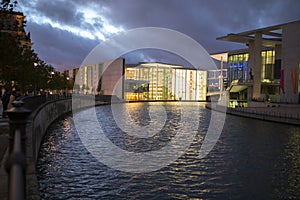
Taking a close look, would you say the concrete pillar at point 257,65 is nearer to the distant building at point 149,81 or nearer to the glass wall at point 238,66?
the glass wall at point 238,66

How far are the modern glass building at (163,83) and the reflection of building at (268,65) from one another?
2391 cm

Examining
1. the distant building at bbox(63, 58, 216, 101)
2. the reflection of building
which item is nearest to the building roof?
the reflection of building

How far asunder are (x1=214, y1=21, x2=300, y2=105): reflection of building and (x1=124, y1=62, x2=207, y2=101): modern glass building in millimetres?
23906

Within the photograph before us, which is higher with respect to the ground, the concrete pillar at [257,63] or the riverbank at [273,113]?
the concrete pillar at [257,63]

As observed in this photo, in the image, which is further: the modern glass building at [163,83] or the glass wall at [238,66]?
the modern glass building at [163,83]

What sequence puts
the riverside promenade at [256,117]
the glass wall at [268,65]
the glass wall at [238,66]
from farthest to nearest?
the glass wall at [238,66], the glass wall at [268,65], the riverside promenade at [256,117]

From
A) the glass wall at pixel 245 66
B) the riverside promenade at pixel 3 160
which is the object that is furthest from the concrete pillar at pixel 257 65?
the riverside promenade at pixel 3 160

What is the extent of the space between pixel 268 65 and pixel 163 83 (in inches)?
1536

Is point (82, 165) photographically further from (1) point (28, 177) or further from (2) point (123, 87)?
(2) point (123, 87)

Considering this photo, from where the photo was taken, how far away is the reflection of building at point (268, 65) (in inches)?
2026

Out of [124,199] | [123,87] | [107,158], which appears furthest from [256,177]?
[123,87]

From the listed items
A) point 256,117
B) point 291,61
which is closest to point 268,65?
point 291,61

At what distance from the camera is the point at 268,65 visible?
7619 centimetres

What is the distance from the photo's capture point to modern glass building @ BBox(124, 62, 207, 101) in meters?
99.0
